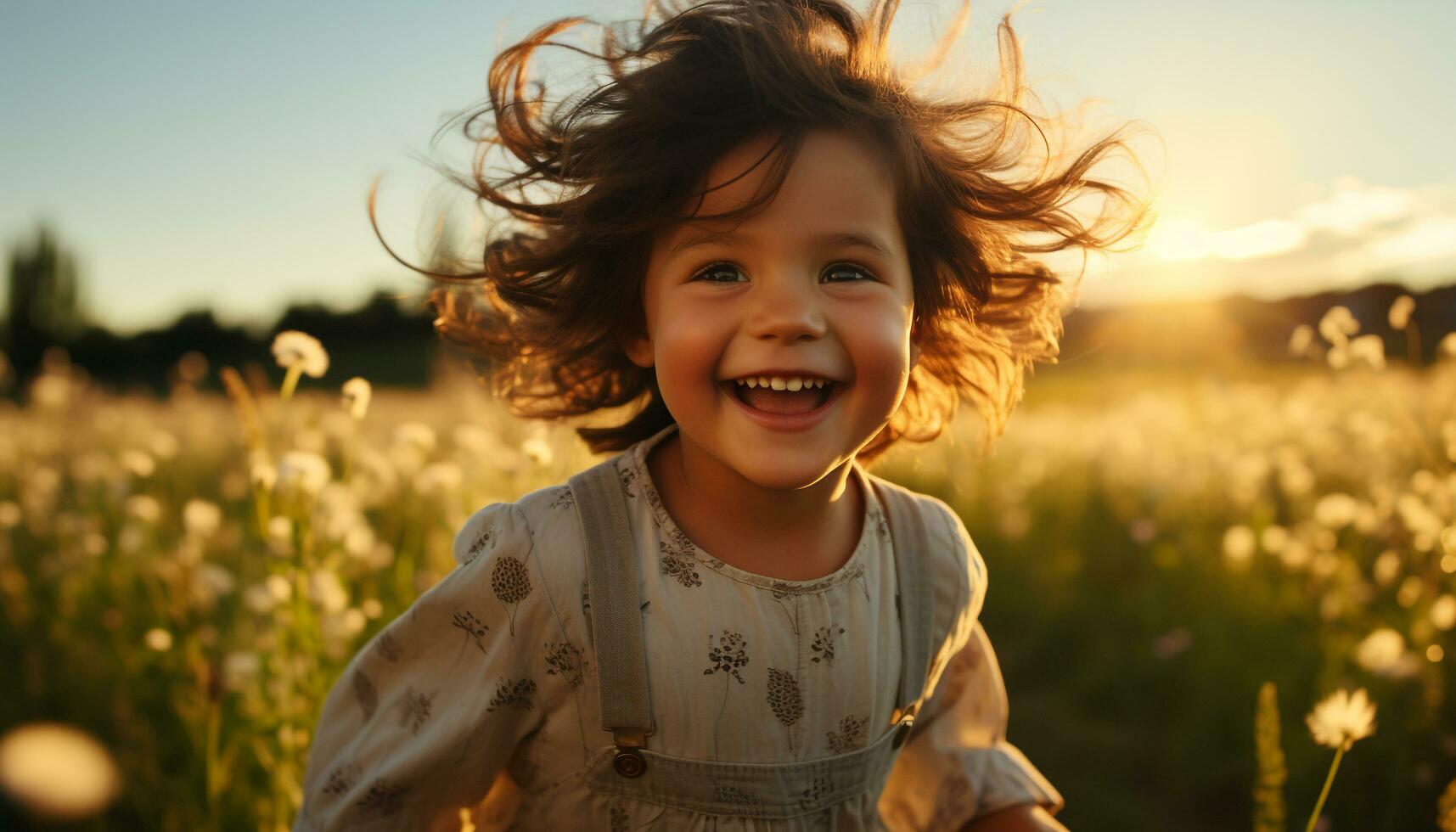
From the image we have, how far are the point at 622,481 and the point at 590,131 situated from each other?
0.70 m

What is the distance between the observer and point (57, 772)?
2.86 metres

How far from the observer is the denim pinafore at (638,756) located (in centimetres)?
165

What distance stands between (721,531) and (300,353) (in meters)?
1.07

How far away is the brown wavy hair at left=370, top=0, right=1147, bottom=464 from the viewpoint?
1.82m

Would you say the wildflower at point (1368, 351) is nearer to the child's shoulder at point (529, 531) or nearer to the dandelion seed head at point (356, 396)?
the child's shoulder at point (529, 531)

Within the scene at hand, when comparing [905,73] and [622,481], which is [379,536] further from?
[905,73]

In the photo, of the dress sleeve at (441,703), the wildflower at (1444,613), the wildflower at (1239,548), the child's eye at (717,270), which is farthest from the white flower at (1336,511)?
the dress sleeve at (441,703)

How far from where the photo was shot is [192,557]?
3090mm

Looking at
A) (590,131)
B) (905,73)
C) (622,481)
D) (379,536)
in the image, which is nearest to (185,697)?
(379,536)

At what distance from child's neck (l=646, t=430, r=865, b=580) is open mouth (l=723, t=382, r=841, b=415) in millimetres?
194

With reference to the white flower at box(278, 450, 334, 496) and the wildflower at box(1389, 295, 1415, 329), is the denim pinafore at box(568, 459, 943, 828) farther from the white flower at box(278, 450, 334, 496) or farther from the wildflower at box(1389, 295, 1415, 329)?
the wildflower at box(1389, 295, 1415, 329)

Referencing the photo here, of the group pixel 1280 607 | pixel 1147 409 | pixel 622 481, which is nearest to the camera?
pixel 622 481

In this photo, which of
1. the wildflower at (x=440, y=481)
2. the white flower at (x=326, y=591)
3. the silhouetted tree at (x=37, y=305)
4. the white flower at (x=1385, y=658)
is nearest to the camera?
the white flower at (x=326, y=591)

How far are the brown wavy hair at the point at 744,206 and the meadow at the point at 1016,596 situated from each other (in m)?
0.22
